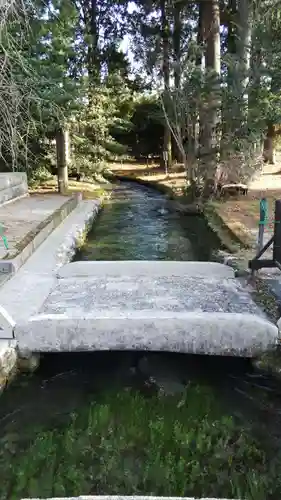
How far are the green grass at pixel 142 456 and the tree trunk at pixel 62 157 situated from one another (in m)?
10.7

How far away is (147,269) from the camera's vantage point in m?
5.89

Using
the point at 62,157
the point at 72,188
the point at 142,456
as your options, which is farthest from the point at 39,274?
the point at 72,188

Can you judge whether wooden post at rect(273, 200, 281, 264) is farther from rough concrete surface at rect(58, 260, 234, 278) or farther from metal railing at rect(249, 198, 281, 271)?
rough concrete surface at rect(58, 260, 234, 278)

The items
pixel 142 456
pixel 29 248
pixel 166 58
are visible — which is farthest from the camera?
pixel 166 58

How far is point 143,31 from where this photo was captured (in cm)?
1970

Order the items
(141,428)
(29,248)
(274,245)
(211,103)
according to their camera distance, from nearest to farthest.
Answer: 1. (141,428)
2. (274,245)
3. (29,248)
4. (211,103)

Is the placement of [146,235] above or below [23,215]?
below

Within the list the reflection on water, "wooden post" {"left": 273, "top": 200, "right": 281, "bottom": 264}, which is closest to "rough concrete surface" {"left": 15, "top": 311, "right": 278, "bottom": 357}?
"wooden post" {"left": 273, "top": 200, "right": 281, "bottom": 264}

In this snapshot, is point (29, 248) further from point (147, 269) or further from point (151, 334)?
point (151, 334)

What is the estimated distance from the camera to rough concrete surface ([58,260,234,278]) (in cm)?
575

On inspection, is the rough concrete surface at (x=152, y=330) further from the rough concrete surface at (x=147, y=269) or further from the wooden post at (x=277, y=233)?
the rough concrete surface at (x=147, y=269)

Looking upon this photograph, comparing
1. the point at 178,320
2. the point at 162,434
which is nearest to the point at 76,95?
the point at 178,320

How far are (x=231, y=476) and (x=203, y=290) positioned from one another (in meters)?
2.26

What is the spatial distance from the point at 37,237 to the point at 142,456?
488 cm
